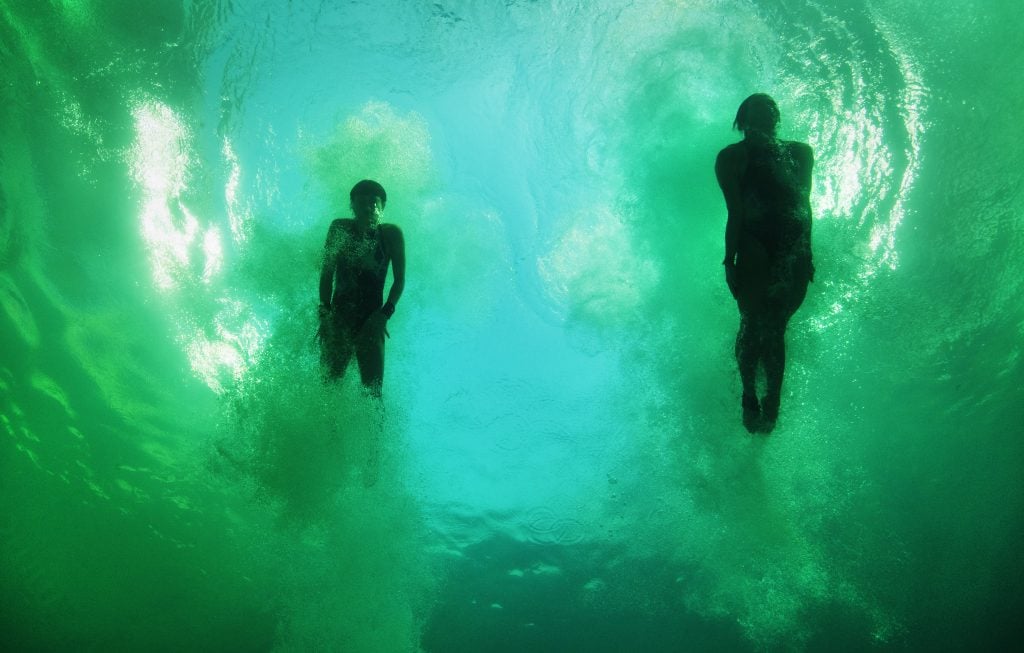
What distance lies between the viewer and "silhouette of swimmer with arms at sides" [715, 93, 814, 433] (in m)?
3.72

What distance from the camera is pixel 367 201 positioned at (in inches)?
208

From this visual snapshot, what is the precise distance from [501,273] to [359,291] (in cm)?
624

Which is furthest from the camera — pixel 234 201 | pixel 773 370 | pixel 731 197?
pixel 234 201

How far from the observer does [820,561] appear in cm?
1912

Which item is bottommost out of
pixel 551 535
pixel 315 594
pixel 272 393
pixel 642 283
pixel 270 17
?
pixel 315 594

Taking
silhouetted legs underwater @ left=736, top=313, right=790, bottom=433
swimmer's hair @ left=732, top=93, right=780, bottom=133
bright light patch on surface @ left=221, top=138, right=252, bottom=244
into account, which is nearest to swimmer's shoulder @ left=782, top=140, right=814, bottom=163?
swimmer's hair @ left=732, top=93, right=780, bottom=133

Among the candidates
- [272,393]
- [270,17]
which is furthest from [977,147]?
[272,393]

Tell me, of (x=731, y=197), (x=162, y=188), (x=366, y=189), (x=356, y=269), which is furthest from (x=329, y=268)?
(x=162, y=188)

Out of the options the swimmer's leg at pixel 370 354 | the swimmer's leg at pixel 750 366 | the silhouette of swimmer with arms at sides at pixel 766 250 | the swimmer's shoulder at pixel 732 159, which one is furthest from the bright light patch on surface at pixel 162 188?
the swimmer's leg at pixel 750 366

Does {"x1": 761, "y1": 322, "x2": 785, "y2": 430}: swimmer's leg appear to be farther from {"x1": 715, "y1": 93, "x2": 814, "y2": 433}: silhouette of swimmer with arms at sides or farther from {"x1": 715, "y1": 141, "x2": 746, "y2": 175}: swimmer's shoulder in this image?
{"x1": 715, "y1": 141, "x2": 746, "y2": 175}: swimmer's shoulder

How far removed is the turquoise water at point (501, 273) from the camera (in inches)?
291

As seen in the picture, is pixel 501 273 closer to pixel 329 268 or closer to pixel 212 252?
pixel 329 268

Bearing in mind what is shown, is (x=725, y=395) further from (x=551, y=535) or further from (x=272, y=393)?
(x=551, y=535)

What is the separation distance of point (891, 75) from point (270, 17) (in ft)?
33.1
